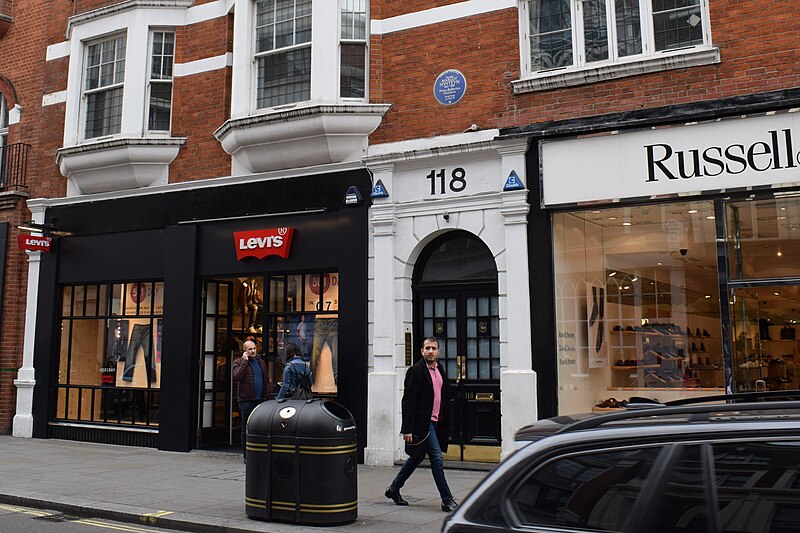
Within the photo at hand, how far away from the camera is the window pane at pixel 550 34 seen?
1119 cm

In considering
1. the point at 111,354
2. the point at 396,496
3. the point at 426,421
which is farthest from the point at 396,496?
the point at 111,354

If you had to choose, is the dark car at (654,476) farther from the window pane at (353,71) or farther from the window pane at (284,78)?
the window pane at (284,78)

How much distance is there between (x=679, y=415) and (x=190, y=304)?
38.3ft

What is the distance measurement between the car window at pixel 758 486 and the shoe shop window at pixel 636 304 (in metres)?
7.63

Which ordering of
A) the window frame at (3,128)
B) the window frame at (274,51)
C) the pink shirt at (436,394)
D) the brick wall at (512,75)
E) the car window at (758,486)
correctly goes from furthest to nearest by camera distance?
the window frame at (3,128) < the window frame at (274,51) < the brick wall at (512,75) < the pink shirt at (436,394) < the car window at (758,486)

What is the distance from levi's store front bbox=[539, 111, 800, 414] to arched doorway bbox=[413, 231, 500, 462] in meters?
1.12

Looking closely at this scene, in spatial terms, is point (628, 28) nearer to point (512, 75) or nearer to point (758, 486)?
point (512, 75)

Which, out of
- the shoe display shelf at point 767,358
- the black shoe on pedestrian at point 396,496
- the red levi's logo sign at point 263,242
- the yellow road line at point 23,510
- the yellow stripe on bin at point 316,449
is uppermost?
the red levi's logo sign at point 263,242

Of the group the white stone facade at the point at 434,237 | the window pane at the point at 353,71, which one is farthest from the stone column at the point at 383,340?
the window pane at the point at 353,71

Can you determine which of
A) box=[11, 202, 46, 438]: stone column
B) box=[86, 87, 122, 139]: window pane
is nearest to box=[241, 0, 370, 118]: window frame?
box=[86, 87, 122, 139]: window pane

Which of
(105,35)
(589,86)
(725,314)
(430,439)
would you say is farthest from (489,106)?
(105,35)

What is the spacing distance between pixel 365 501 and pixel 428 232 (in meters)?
4.47

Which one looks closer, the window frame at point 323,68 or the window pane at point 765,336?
the window pane at point 765,336

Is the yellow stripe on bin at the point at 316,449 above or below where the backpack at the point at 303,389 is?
below
